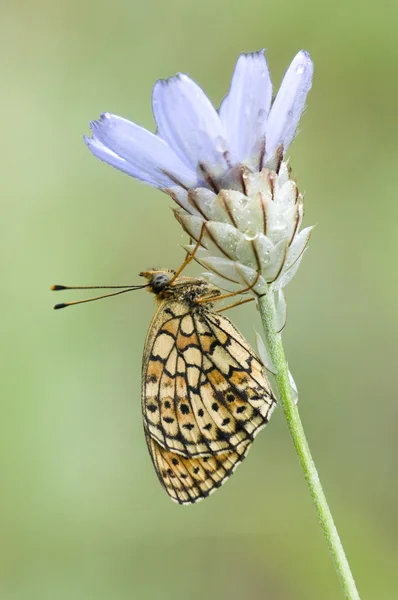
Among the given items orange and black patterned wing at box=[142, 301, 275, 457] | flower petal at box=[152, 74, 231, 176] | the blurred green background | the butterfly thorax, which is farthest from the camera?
the blurred green background

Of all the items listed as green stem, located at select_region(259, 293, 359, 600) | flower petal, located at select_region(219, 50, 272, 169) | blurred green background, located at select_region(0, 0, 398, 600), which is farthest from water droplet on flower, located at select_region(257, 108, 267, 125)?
blurred green background, located at select_region(0, 0, 398, 600)

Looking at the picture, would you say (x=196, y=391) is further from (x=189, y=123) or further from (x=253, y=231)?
(x=189, y=123)

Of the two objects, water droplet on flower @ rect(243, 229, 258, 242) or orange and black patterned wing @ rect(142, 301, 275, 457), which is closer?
water droplet on flower @ rect(243, 229, 258, 242)

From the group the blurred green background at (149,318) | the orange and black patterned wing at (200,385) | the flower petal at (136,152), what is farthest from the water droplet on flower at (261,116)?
the blurred green background at (149,318)

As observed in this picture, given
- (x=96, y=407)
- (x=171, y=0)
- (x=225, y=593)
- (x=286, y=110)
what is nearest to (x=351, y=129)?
(x=171, y=0)

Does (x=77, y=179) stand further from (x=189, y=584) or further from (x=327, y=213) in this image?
(x=189, y=584)

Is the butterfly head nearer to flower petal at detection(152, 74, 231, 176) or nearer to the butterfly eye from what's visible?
the butterfly eye

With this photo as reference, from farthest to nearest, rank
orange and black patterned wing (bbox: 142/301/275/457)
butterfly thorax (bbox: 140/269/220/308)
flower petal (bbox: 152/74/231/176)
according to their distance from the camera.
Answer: butterfly thorax (bbox: 140/269/220/308), orange and black patterned wing (bbox: 142/301/275/457), flower petal (bbox: 152/74/231/176)

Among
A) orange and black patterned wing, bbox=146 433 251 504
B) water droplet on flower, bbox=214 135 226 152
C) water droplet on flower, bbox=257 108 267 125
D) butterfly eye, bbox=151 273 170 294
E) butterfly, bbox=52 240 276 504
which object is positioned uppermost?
water droplet on flower, bbox=257 108 267 125

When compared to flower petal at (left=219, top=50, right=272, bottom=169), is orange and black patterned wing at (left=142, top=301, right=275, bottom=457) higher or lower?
lower
